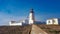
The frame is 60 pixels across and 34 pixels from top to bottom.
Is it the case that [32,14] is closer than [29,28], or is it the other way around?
[29,28]

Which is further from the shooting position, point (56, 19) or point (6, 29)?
point (56, 19)

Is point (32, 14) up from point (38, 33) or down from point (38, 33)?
up

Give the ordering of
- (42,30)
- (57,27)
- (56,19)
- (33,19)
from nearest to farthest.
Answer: (42,30), (57,27), (56,19), (33,19)

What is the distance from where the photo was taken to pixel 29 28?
15617mm

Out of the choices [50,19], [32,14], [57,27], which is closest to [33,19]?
[32,14]

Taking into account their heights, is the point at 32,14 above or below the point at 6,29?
above

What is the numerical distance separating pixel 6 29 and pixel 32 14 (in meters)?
55.8

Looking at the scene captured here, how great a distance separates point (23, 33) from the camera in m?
14.9

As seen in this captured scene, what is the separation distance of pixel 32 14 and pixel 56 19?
53.3ft

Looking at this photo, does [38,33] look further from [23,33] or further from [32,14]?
[32,14]

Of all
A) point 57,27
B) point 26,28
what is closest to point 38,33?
point 26,28

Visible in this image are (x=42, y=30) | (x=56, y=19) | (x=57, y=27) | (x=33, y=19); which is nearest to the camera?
(x=42, y=30)

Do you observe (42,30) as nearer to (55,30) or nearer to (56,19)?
(55,30)

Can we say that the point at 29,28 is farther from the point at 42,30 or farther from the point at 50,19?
the point at 50,19
